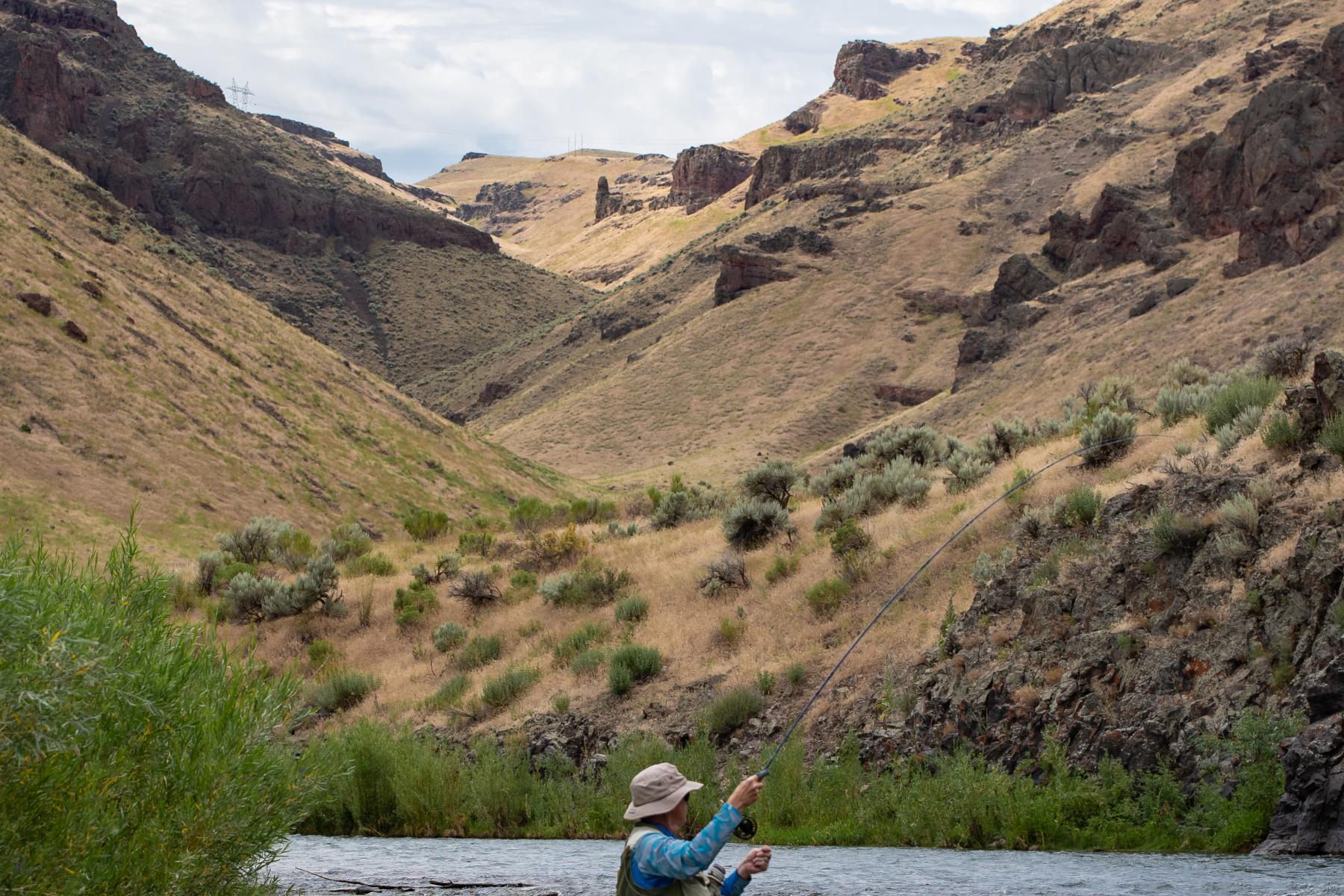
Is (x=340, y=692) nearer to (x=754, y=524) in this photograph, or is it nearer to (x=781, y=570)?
(x=781, y=570)

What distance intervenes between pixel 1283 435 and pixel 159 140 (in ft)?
380

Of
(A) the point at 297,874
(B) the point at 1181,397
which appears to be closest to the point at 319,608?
(A) the point at 297,874

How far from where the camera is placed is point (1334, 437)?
11.8 metres

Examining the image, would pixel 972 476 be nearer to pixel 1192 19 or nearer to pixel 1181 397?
pixel 1181 397

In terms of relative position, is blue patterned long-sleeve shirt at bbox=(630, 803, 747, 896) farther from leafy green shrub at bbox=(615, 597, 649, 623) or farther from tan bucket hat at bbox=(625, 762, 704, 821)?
leafy green shrub at bbox=(615, 597, 649, 623)

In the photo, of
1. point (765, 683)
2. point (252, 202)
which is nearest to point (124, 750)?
point (765, 683)

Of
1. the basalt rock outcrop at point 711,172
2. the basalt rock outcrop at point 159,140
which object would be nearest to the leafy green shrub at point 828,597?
the basalt rock outcrop at point 159,140

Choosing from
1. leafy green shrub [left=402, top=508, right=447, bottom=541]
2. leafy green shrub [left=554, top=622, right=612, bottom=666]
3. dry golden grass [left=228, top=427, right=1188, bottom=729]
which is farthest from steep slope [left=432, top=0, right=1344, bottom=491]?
leafy green shrub [left=554, top=622, right=612, bottom=666]

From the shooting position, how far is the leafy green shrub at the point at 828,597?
56.6 ft

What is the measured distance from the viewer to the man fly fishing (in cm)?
493

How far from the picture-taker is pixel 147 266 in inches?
2202

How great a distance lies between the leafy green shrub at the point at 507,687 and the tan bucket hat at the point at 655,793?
43.0ft

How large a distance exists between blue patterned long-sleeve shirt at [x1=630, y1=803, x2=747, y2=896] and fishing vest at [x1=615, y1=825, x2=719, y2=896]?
17mm

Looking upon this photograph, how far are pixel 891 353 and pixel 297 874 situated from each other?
7597cm
